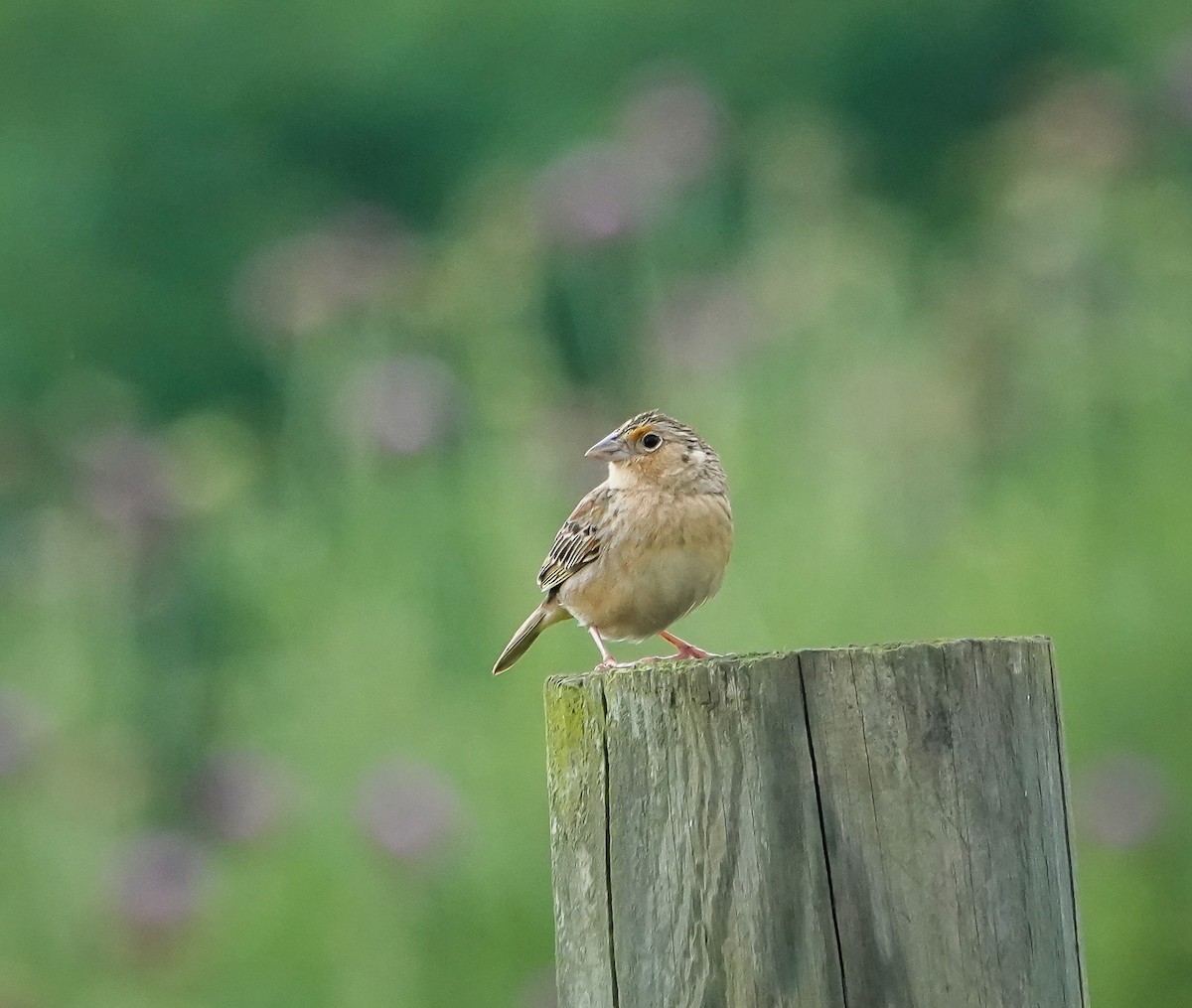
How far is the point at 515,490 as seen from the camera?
6.73 m

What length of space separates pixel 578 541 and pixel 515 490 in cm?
221

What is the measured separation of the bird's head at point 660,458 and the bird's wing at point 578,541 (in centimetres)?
7

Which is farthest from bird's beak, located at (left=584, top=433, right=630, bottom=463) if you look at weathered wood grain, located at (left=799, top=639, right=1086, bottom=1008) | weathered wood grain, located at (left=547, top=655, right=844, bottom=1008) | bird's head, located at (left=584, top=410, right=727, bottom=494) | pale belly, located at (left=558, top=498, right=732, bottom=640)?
weathered wood grain, located at (left=799, top=639, right=1086, bottom=1008)

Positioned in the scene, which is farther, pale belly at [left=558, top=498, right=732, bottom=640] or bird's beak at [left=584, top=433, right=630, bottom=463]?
bird's beak at [left=584, top=433, right=630, bottom=463]

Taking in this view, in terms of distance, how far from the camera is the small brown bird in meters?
4.36

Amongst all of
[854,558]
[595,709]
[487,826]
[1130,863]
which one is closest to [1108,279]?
[854,558]

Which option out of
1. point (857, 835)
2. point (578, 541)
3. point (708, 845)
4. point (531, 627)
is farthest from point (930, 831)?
point (531, 627)

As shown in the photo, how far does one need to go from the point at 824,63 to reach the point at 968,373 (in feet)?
8.62

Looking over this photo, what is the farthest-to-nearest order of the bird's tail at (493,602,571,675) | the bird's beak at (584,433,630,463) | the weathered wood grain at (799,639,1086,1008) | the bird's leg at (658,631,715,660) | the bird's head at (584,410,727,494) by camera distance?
1. the bird's tail at (493,602,571,675)
2. the bird's beak at (584,433,630,463)
3. the bird's head at (584,410,727,494)
4. the bird's leg at (658,631,715,660)
5. the weathered wood grain at (799,639,1086,1008)

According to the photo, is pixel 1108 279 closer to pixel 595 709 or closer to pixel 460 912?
pixel 460 912

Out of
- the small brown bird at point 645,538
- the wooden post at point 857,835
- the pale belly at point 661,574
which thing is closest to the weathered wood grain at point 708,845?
the wooden post at point 857,835

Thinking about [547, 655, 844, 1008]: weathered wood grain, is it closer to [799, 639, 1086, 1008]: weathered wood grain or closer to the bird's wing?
[799, 639, 1086, 1008]: weathered wood grain

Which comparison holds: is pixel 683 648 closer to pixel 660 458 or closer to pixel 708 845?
pixel 660 458

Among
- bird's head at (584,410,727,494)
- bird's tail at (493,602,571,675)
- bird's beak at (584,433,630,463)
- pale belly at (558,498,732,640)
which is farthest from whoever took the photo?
bird's tail at (493,602,571,675)
